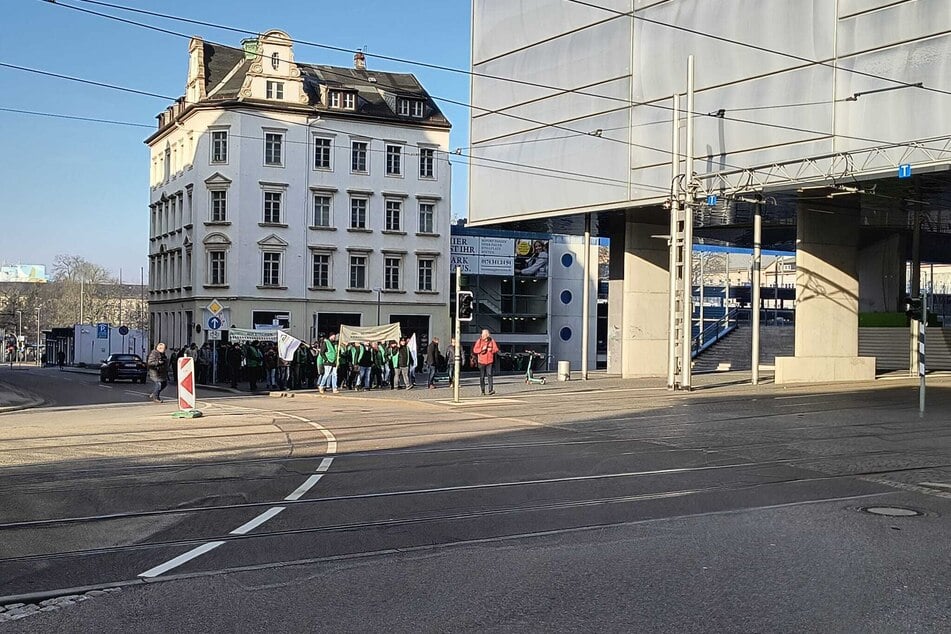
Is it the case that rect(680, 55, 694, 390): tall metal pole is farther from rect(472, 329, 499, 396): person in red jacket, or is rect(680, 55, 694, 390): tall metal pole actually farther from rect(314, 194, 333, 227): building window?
rect(314, 194, 333, 227): building window

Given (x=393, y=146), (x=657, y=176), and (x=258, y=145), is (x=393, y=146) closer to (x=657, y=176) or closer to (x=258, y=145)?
(x=258, y=145)

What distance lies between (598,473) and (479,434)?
5357 millimetres

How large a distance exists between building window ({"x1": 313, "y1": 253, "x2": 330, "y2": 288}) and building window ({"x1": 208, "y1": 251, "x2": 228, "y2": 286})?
506cm

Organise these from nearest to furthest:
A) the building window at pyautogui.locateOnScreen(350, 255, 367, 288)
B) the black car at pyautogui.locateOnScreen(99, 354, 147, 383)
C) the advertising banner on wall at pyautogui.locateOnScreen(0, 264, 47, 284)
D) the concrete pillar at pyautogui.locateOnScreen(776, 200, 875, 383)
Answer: the concrete pillar at pyautogui.locateOnScreen(776, 200, 875, 383)
the black car at pyautogui.locateOnScreen(99, 354, 147, 383)
the building window at pyautogui.locateOnScreen(350, 255, 367, 288)
the advertising banner on wall at pyautogui.locateOnScreen(0, 264, 47, 284)

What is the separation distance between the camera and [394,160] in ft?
199

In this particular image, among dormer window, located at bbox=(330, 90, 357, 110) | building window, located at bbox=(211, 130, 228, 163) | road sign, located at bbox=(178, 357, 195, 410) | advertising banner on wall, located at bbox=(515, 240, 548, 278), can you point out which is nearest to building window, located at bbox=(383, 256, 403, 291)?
dormer window, located at bbox=(330, 90, 357, 110)

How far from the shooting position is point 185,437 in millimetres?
16875

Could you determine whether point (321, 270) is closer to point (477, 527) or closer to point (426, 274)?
point (426, 274)

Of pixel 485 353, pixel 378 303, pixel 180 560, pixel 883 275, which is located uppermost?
pixel 883 275

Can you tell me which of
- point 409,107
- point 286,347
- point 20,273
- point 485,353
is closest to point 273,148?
point 409,107

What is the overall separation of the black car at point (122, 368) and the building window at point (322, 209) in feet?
50.0

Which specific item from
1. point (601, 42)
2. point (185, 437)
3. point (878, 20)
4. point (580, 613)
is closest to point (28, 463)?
point (185, 437)

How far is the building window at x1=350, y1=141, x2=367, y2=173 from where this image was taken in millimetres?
59375

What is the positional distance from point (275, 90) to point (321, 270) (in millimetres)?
10290
